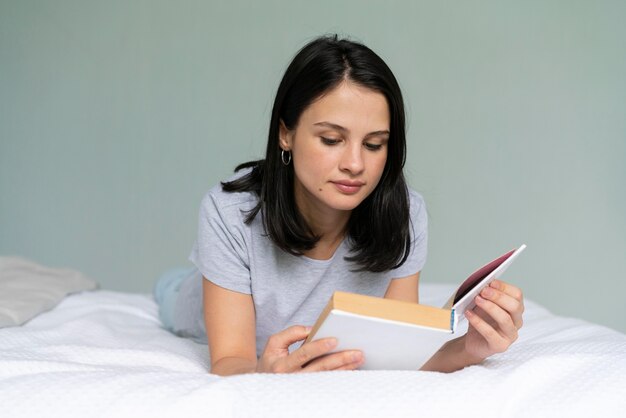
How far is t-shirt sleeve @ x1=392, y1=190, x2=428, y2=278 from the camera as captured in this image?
1840mm

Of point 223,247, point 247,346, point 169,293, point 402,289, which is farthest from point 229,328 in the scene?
point 169,293

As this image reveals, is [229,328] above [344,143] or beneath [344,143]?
beneath

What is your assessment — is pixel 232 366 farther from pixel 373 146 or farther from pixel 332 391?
pixel 373 146

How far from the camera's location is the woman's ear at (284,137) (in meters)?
1.71

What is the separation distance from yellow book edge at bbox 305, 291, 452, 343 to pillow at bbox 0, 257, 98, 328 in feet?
3.50

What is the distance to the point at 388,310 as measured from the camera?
119 centimetres

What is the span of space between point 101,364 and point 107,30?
7.64 feet

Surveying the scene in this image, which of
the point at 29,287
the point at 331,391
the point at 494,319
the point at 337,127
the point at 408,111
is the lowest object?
the point at 29,287

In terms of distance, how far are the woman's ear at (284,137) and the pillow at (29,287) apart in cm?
80

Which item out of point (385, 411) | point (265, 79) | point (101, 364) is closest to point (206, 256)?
point (101, 364)

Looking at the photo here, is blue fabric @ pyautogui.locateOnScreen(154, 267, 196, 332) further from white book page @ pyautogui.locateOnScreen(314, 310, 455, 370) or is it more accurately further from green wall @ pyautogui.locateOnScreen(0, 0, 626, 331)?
green wall @ pyautogui.locateOnScreen(0, 0, 626, 331)

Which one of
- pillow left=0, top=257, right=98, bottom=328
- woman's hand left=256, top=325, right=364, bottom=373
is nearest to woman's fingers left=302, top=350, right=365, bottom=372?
woman's hand left=256, top=325, right=364, bottom=373

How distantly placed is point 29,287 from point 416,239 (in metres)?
1.10

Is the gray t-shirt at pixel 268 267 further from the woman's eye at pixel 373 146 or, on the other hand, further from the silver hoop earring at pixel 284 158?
the woman's eye at pixel 373 146
